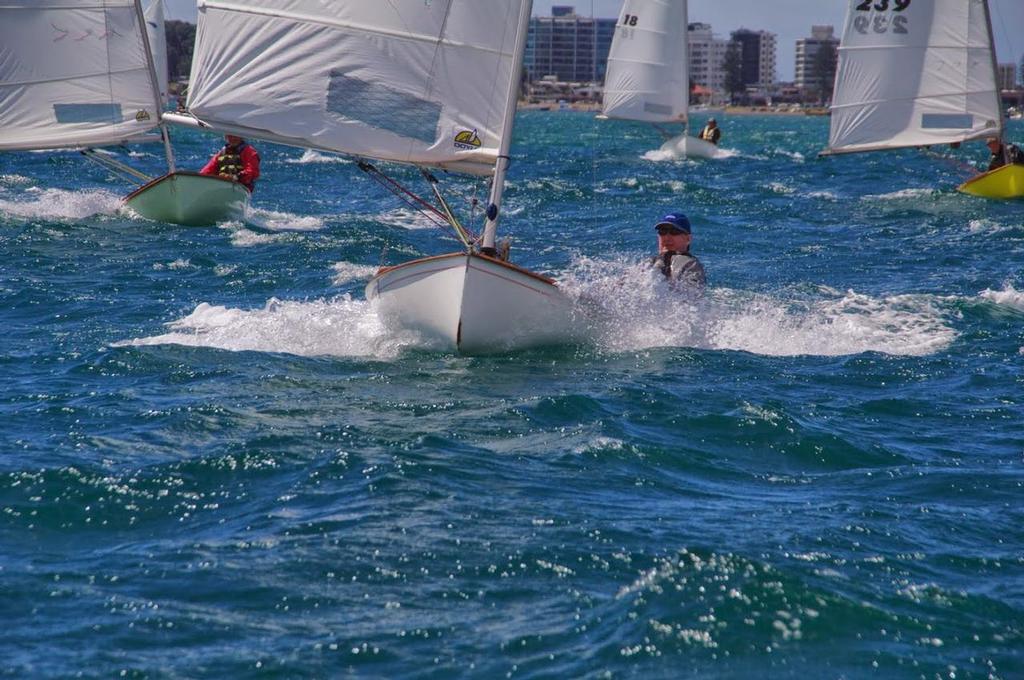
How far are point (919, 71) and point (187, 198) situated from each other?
52.9 ft

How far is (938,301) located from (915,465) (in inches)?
A: 285

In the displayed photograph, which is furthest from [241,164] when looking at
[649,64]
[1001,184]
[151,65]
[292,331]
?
[649,64]

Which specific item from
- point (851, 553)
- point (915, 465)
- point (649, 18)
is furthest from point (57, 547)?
point (649, 18)

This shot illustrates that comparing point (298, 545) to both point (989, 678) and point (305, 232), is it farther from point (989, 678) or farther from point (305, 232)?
point (305, 232)

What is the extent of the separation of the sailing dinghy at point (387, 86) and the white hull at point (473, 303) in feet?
0.07

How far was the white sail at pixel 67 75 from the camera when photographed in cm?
2166

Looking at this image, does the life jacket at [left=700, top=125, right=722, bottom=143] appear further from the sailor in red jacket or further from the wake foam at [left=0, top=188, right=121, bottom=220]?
the sailor in red jacket

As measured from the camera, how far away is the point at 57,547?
7.00m

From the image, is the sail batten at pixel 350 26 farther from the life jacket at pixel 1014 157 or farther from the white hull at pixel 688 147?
the white hull at pixel 688 147

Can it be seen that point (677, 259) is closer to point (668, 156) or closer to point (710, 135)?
point (668, 156)

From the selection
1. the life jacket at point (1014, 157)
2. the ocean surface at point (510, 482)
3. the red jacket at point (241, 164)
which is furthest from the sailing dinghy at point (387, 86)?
the life jacket at point (1014, 157)

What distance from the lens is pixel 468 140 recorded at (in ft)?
41.5

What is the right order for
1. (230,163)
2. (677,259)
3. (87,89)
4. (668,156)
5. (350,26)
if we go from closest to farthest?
(350,26)
(677,259)
(87,89)
(230,163)
(668,156)

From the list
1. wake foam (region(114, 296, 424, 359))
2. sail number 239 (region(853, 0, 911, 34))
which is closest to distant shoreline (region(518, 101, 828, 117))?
sail number 239 (region(853, 0, 911, 34))
